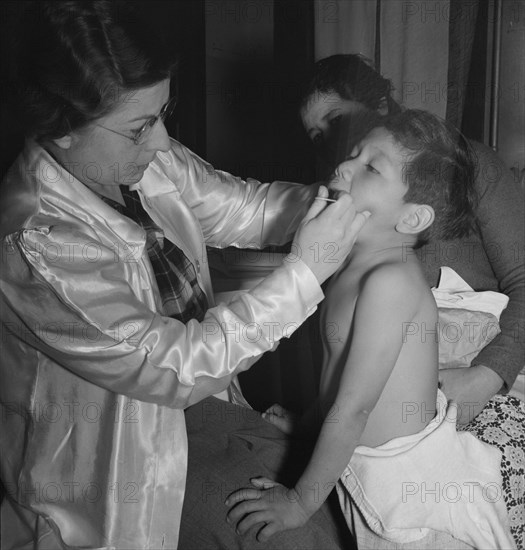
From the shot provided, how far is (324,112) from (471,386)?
1.68 feet

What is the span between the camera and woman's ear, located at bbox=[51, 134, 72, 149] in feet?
3.04

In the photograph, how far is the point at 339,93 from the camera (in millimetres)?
1191

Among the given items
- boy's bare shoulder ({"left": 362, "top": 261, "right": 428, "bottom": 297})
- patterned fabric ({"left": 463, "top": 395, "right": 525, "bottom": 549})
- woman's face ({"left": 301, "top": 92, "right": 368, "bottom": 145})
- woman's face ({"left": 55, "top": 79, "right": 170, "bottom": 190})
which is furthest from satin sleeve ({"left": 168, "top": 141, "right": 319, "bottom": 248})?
patterned fabric ({"left": 463, "top": 395, "right": 525, "bottom": 549})

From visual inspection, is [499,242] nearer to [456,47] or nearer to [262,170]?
[456,47]

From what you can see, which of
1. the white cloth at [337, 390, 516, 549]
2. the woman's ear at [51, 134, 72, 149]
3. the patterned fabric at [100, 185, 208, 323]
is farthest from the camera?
the patterned fabric at [100, 185, 208, 323]

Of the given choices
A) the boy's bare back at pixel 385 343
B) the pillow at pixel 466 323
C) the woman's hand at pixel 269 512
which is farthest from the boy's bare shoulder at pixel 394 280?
the woman's hand at pixel 269 512

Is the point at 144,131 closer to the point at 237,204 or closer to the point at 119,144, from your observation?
the point at 119,144

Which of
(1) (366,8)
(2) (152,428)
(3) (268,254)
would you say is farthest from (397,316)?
(3) (268,254)

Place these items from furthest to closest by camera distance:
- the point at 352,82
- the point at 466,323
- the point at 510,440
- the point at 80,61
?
the point at 352,82 < the point at 466,323 < the point at 510,440 < the point at 80,61

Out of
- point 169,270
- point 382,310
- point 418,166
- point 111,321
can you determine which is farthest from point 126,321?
point 418,166

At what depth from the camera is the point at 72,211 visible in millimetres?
922

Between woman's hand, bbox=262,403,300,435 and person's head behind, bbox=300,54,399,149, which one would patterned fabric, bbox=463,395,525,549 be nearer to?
woman's hand, bbox=262,403,300,435

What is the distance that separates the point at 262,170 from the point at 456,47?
2.15 feet

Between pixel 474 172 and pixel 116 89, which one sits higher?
pixel 116 89
